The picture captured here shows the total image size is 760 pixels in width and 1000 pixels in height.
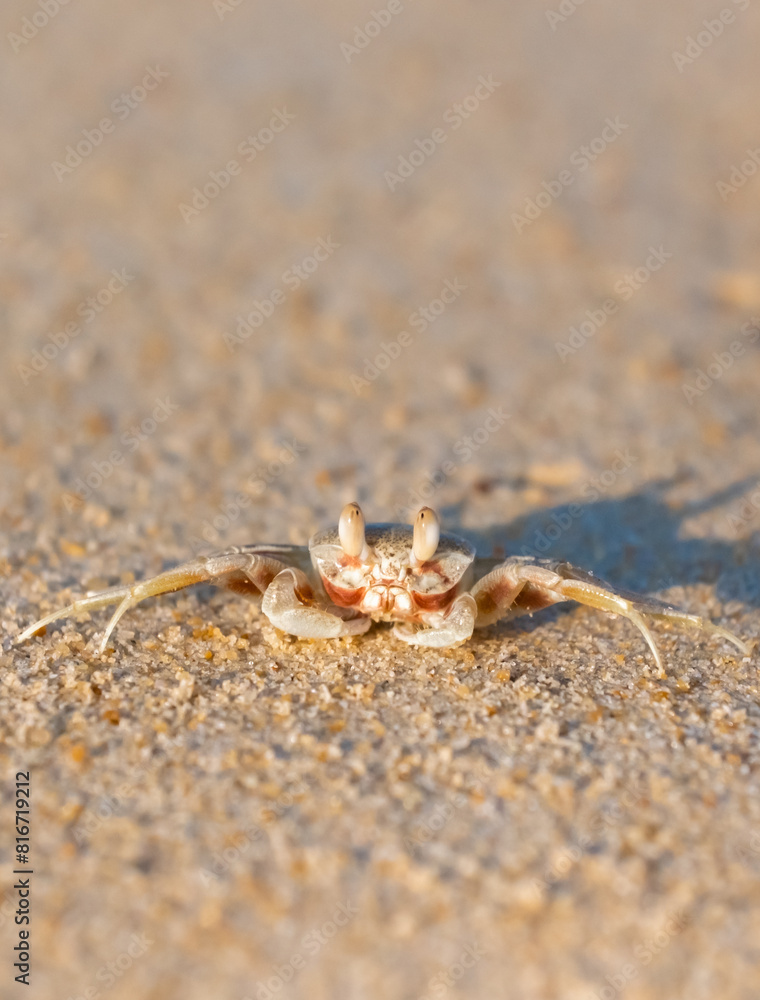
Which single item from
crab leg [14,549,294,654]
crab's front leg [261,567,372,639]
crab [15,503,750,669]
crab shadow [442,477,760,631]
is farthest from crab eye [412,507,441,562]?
crab shadow [442,477,760,631]

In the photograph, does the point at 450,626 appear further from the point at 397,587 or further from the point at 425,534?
the point at 425,534

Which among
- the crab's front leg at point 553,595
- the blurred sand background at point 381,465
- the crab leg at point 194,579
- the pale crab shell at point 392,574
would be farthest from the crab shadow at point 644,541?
the crab leg at point 194,579

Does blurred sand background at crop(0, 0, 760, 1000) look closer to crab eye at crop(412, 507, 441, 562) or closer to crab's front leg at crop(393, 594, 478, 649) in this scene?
crab's front leg at crop(393, 594, 478, 649)

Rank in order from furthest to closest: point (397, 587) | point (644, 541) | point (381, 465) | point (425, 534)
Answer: point (381, 465), point (644, 541), point (397, 587), point (425, 534)

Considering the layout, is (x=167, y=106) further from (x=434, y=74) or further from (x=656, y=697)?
(x=656, y=697)

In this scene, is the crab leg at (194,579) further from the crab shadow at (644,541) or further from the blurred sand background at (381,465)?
the crab shadow at (644,541)

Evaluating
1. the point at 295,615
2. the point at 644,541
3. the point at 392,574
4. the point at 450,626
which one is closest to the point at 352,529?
the point at 392,574
